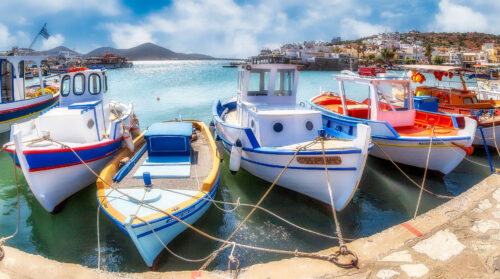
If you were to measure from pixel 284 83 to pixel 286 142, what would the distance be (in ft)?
9.43

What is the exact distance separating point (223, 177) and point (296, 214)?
3.32 m

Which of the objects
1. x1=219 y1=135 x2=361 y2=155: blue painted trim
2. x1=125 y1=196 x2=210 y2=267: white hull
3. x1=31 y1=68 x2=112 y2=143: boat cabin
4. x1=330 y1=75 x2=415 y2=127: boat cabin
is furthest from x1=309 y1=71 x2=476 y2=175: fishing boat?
x1=31 y1=68 x2=112 y2=143: boat cabin

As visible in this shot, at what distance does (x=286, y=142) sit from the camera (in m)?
9.14

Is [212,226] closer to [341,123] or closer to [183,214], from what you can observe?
[183,214]

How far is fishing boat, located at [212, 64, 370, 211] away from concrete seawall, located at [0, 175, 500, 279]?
73.8 inches

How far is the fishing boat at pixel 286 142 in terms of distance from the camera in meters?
7.36

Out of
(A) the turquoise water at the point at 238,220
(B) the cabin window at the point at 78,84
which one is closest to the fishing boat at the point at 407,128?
(A) the turquoise water at the point at 238,220

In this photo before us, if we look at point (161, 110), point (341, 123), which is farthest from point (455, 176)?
point (161, 110)

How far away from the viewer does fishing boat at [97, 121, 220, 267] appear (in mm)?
5668

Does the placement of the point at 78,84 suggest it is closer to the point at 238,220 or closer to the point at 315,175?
the point at 238,220

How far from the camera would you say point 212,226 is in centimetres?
761

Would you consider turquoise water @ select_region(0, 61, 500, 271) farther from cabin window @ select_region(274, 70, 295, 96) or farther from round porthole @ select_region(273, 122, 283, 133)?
cabin window @ select_region(274, 70, 295, 96)

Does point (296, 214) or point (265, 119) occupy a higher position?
point (265, 119)

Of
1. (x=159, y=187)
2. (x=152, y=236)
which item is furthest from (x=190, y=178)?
(x=152, y=236)
